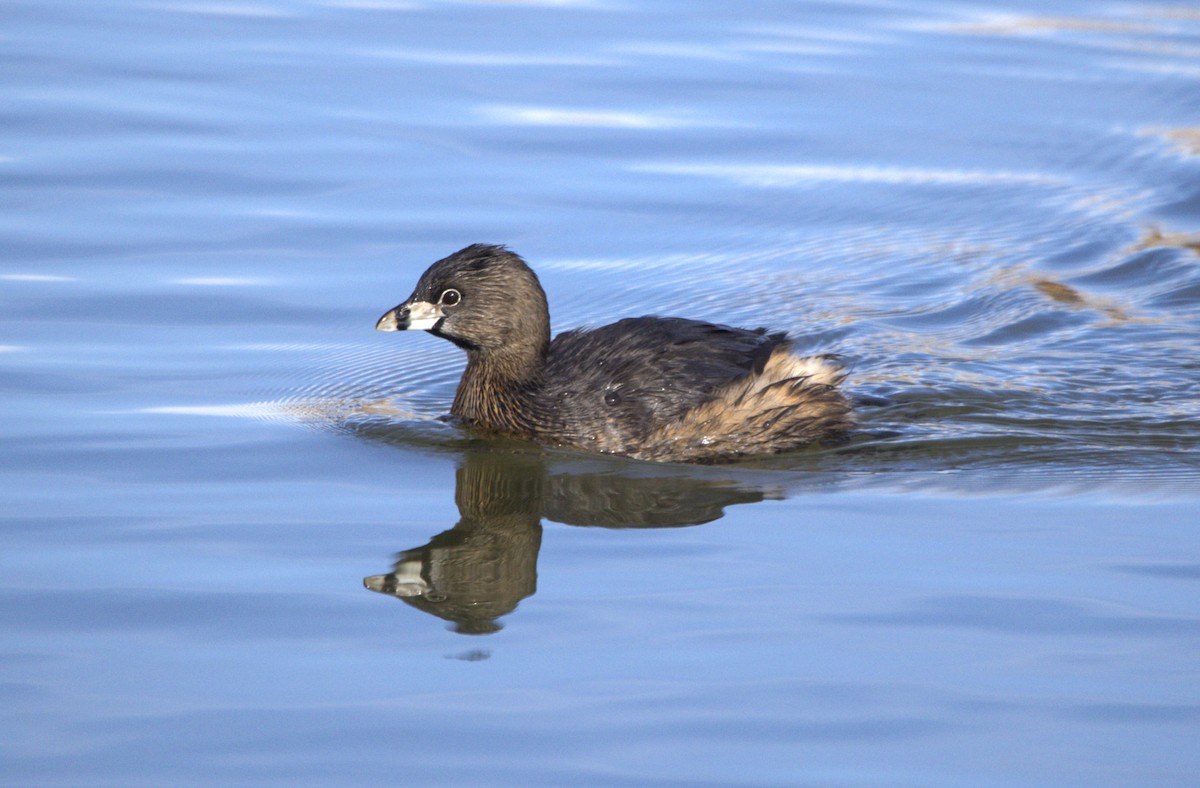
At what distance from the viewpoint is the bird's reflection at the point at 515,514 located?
20.0 feet

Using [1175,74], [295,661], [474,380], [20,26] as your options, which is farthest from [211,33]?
[295,661]

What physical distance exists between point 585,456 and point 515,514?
95 cm

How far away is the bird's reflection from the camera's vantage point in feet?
20.0

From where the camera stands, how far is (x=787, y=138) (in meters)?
12.7

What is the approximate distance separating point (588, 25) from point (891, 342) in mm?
6961

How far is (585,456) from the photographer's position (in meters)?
7.96

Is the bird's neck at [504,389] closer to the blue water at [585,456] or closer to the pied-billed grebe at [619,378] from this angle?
the pied-billed grebe at [619,378]

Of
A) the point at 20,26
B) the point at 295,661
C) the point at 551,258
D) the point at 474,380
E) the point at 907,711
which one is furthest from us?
the point at 20,26

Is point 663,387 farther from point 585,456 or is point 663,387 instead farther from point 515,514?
point 515,514

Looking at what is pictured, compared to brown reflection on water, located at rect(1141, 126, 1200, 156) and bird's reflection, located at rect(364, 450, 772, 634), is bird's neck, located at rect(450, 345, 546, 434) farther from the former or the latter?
brown reflection on water, located at rect(1141, 126, 1200, 156)

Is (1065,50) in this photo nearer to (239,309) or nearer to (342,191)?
(342,191)

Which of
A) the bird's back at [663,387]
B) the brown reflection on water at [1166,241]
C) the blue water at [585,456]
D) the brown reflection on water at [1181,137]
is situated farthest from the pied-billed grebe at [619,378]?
the brown reflection on water at [1181,137]

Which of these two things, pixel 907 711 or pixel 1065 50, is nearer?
pixel 907 711

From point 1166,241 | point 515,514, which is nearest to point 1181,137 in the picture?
point 1166,241
